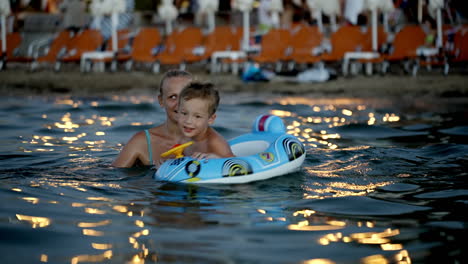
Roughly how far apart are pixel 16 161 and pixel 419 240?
3.89 m

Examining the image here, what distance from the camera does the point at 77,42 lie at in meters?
17.1

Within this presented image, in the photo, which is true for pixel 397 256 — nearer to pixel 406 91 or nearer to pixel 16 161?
pixel 16 161

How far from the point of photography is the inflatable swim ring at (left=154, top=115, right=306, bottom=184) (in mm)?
4930

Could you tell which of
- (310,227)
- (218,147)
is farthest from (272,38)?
(310,227)

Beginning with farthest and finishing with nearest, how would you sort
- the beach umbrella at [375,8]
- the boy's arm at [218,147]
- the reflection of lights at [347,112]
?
the beach umbrella at [375,8] → the reflection of lights at [347,112] → the boy's arm at [218,147]

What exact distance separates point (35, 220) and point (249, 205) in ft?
4.28

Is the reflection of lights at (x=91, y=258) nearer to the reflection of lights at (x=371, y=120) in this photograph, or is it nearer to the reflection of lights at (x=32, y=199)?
the reflection of lights at (x=32, y=199)

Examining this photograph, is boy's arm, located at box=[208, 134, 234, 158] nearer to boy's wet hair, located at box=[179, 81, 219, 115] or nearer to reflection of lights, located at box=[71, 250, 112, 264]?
boy's wet hair, located at box=[179, 81, 219, 115]

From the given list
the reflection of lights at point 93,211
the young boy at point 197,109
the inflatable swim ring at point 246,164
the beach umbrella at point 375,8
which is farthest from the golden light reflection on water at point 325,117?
the reflection of lights at point 93,211

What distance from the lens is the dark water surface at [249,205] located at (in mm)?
3355

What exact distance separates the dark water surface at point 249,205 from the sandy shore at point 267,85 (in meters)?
4.06

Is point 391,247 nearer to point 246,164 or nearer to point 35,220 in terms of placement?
point 246,164

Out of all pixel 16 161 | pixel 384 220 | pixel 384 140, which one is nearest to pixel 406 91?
pixel 384 140

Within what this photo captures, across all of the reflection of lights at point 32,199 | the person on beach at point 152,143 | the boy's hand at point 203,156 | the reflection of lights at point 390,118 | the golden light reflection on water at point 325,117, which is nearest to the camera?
the reflection of lights at point 32,199
